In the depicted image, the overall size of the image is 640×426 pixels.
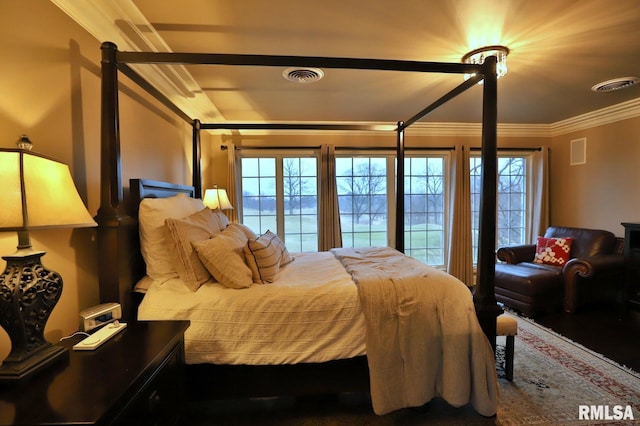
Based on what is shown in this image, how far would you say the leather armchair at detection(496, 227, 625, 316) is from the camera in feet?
10.2

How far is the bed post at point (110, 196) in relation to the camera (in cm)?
151

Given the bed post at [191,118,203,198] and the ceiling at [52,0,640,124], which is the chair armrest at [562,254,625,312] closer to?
the ceiling at [52,0,640,124]

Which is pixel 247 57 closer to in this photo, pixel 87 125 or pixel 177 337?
pixel 87 125

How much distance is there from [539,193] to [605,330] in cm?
221

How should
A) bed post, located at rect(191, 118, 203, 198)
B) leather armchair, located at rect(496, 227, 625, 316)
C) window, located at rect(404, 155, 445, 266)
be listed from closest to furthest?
bed post, located at rect(191, 118, 203, 198) → leather armchair, located at rect(496, 227, 625, 316) → window, located at rect(404, 155, 445, 266)

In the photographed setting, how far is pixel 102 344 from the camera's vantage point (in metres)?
1.17

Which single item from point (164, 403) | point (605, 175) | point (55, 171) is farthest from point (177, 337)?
point (605, 175)

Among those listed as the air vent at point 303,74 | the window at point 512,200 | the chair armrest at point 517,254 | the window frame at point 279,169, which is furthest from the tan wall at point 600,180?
the air vent at point 303,74

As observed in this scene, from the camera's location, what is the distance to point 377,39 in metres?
1.98

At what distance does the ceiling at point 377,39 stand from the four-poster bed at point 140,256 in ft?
1.16

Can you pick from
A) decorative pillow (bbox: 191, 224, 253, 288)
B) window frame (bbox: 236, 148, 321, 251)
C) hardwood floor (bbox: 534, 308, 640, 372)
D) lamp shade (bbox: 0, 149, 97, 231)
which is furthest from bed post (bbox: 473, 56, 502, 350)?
window frame (bbox: 236, 148, 321, 251)

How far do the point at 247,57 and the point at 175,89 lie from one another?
1415mm

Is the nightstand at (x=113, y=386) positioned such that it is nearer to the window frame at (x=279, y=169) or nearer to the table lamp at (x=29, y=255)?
the table lamp at (x=29, y=255)

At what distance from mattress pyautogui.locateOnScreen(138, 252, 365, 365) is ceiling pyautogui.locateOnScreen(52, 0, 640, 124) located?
163cm
